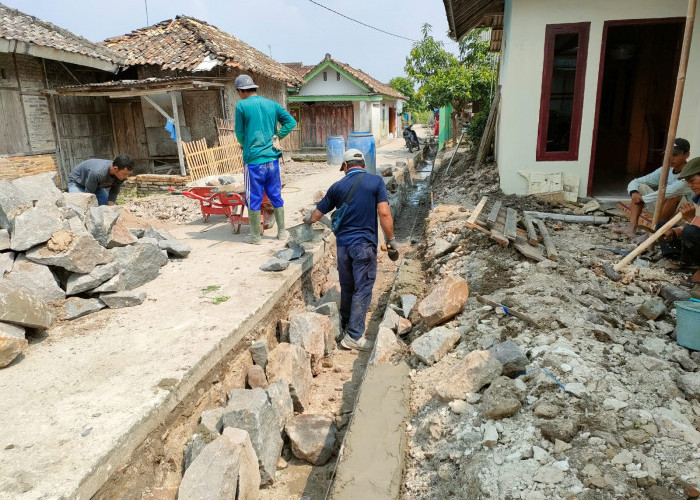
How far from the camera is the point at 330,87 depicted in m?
22.6

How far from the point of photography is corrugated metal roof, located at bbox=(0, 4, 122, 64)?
8703 mm

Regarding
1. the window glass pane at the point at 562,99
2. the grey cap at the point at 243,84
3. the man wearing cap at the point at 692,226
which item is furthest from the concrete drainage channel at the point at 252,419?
the window glass pane at the point at 562,99

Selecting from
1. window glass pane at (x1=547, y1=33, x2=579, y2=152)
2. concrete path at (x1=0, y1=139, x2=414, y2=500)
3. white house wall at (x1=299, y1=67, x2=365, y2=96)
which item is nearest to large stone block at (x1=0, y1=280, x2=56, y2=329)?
concrete path at (x1=0, y1=139, x2=414, y2=500)

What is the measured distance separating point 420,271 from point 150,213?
5341 mm

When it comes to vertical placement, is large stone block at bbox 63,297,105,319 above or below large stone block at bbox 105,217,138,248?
below

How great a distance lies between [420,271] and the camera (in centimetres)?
606

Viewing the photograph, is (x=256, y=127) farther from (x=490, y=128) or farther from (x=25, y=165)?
(x=25, y=165)

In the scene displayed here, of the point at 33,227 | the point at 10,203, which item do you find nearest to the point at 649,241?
the point at 33,227

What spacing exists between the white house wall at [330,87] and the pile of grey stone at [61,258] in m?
19.1

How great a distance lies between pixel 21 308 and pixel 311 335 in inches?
87.0

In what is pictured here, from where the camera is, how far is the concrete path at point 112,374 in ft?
7.60

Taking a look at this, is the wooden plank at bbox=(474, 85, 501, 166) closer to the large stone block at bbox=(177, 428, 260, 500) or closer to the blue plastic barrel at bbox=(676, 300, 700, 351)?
the blue plastic barrel at bbox=(676, 300, 700, 351)

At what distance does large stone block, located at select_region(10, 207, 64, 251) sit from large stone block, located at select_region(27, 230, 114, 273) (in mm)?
68

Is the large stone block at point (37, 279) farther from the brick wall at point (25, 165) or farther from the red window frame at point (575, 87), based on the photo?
the red window frame at point (575, 87)
